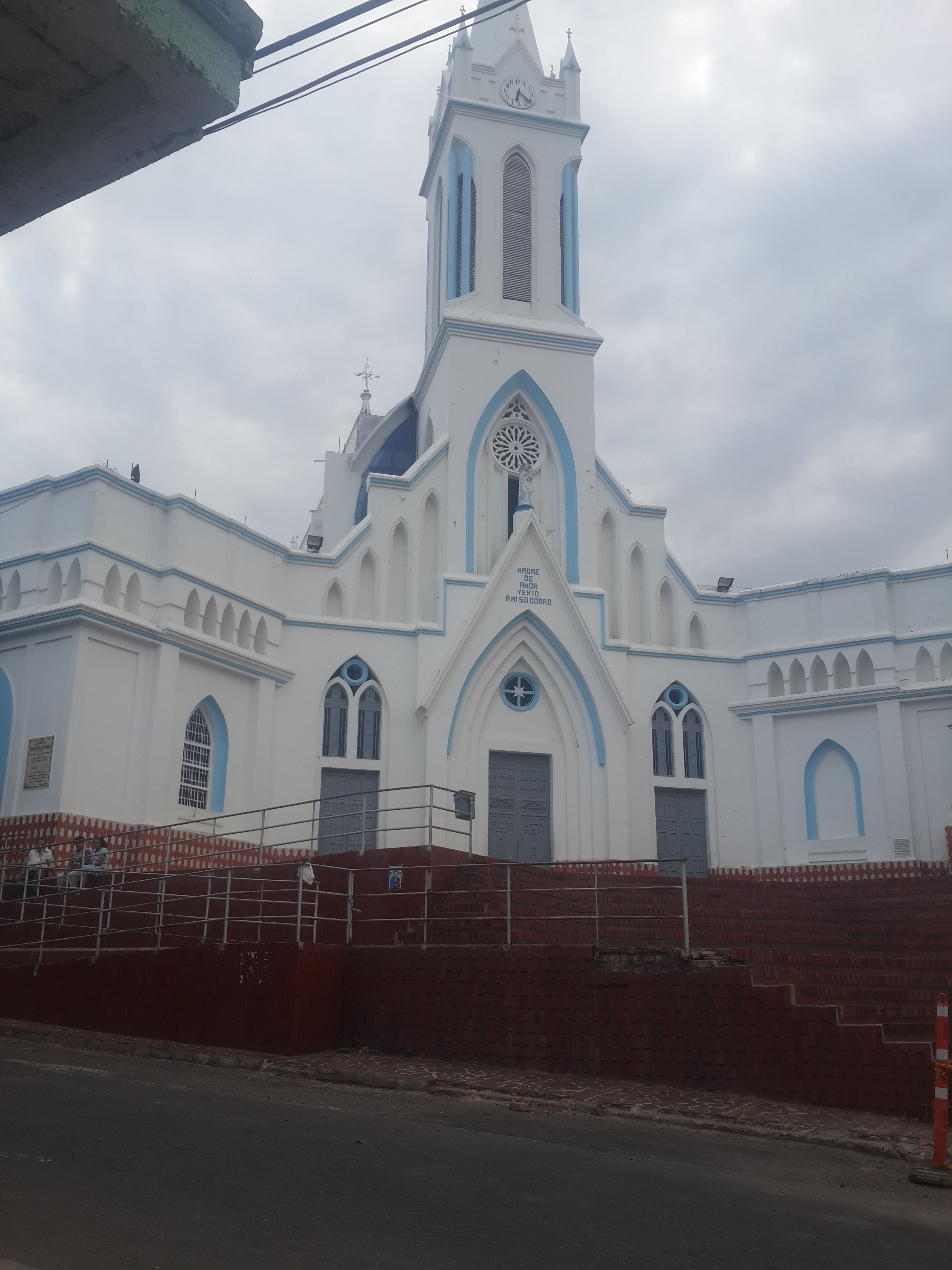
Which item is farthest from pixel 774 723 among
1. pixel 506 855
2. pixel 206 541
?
pixel 206 541

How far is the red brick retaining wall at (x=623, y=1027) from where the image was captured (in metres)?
10.3

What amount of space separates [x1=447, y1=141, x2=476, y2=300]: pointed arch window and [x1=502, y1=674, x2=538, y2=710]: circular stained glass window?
8.40 m

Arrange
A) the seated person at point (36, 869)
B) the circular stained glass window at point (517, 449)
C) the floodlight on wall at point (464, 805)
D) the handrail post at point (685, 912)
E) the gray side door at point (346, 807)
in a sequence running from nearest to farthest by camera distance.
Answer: the handrail post at point (685, 912), the seated person at point (36, 869), the floodlight on wall at point (464, 805), the gray side door at point (346, 807), the circular stained glass window at point (517, 449)

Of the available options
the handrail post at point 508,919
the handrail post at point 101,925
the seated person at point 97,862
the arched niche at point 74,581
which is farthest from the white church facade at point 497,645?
the handrail post at point 508,919

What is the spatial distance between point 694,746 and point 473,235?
38.9 ft

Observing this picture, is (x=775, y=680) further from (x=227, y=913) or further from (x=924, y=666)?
(x=227, y=913)

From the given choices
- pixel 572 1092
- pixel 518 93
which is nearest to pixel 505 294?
pixel 518 93

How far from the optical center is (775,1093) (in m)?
10.5

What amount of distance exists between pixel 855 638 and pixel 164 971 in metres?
14.8

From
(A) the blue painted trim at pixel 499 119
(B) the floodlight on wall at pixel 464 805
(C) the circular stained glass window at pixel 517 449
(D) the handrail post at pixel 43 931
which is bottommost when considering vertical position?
(D) the handrail post at pixel 43 931

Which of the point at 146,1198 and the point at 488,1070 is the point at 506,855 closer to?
the point at 488,1070

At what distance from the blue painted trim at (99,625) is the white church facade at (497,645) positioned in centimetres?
4

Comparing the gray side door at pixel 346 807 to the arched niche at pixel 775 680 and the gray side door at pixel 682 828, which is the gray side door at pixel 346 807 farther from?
the arched niche at pixel 775 680

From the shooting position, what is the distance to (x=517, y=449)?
2464 centimetres
